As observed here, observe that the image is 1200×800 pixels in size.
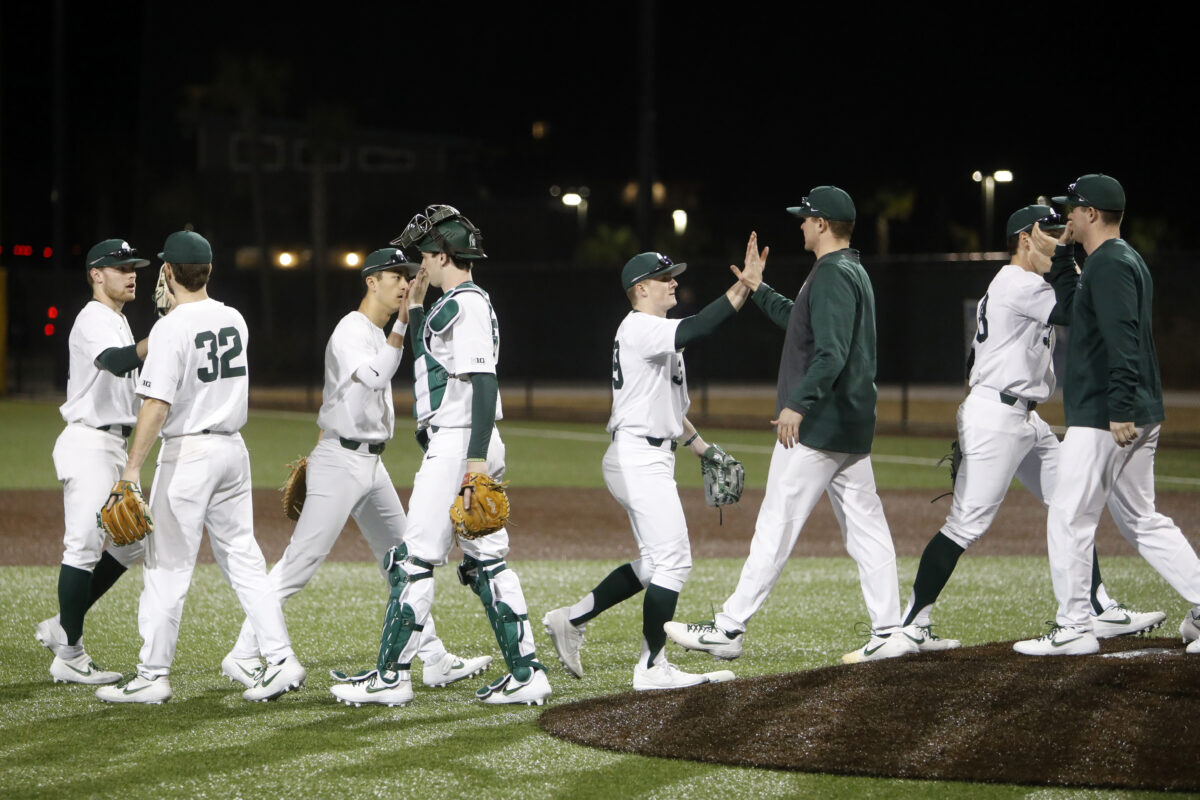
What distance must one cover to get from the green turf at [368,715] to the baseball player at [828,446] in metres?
0.45

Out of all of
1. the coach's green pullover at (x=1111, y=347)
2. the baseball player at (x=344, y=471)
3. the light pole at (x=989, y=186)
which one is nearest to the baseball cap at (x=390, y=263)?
the baseball player at (x=344, y=471)

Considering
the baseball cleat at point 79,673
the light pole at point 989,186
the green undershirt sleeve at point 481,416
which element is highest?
the light pole at point 989,186

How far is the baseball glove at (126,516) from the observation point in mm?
5551

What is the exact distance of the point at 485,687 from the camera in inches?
232

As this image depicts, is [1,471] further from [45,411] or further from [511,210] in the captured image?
[511,210]

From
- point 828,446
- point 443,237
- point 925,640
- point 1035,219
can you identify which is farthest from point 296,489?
point 1035,219

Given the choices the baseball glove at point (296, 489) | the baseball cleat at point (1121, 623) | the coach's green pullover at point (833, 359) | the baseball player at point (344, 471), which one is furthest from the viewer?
the baseball cleat at point (1121, 623)

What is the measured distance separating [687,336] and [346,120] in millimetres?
47883

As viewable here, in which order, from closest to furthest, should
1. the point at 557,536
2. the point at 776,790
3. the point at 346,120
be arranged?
the point at 776,790 < the point at 557,536 < the point at 346,120

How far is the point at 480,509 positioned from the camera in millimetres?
5340

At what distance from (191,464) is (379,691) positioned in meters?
1.17

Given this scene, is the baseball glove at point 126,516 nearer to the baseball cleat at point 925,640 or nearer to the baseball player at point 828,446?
the baseball player at point 828,446

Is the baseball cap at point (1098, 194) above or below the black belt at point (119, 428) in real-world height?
above

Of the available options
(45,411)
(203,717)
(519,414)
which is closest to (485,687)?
(203,717)
